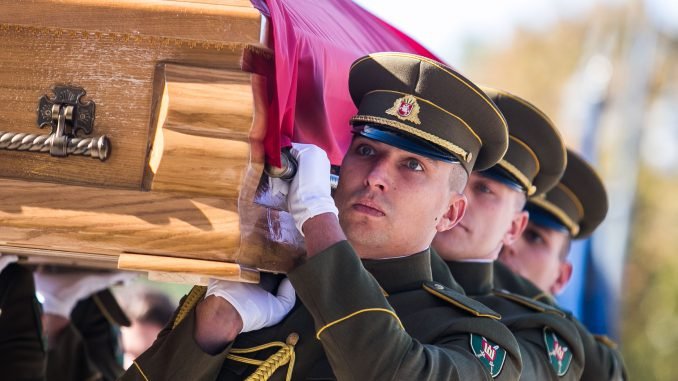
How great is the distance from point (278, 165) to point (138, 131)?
0.31 metres

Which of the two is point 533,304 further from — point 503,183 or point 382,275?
point 382,275

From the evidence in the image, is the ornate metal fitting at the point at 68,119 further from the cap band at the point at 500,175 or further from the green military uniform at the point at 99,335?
the green military uniform at the point at 99,335

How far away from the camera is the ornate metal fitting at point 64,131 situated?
2.37 m

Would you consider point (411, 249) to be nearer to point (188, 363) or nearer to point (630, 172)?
point (188, 363)

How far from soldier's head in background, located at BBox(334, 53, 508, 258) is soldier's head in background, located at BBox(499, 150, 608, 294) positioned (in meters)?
1.83

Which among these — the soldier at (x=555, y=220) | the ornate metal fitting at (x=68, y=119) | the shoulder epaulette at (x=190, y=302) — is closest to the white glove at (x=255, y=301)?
the shoulder epaulette at (x=190, y=302)

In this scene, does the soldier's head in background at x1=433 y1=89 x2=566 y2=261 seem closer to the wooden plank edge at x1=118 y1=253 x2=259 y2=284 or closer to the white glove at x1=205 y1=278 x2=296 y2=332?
the white glove at x1=205 y1=278 x2=296 y2=332

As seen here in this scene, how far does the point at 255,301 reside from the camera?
2889 millimetres

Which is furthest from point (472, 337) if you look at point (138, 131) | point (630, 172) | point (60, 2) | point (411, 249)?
point (630, 172)

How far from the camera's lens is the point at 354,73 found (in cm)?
309

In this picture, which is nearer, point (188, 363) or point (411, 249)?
point (188, 363)

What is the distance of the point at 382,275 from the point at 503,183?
3.48ft

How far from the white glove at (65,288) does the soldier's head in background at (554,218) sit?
68.1 inches

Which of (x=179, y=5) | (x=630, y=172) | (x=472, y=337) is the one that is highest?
(x=179, y=5)
